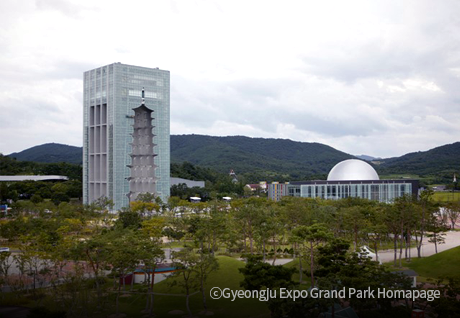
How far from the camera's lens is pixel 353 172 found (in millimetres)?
71500

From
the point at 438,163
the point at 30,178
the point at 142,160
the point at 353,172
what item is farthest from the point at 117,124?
the point at 438,163

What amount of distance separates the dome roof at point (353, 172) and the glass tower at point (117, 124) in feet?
91.5

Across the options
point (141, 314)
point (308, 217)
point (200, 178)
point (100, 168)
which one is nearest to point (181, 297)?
point (141, 314)

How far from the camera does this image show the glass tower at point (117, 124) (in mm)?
71125

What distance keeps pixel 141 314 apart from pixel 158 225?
14.1 meters

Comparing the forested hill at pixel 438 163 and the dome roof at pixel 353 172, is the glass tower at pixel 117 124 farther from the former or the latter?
the forested hill at pixel 438 163

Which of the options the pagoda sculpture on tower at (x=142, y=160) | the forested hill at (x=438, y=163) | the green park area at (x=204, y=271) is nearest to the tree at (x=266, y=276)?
the green park area at (x=204, y=271)

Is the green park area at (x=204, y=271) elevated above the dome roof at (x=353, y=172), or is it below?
below

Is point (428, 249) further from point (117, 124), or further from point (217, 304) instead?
point (117, 124)

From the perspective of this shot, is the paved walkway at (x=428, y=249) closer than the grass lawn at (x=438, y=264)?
Answer: No

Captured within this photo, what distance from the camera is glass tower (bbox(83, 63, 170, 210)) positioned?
71125 mm

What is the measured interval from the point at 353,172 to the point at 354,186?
3.26 m

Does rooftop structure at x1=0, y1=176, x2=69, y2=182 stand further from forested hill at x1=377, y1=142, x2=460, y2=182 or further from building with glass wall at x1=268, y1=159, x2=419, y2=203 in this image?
forested hill at x1=377, y1=142, x2=460, y2=182

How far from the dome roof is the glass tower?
27.9m
